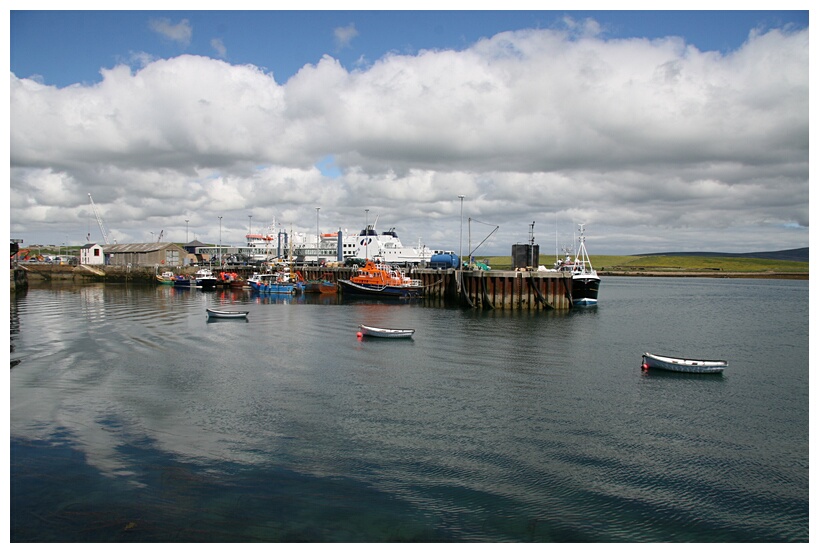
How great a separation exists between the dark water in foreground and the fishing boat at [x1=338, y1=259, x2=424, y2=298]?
4052cm

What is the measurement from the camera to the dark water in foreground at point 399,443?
1342cm

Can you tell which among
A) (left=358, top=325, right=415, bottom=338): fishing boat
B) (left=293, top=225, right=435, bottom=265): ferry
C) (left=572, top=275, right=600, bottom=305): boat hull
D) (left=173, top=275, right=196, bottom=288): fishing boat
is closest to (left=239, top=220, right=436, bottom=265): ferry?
(left=293, top=225, right=435, bottom=265): ferry

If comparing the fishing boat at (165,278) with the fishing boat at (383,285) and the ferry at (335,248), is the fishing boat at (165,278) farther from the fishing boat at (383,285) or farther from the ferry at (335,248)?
the fishing boat at (383,285)

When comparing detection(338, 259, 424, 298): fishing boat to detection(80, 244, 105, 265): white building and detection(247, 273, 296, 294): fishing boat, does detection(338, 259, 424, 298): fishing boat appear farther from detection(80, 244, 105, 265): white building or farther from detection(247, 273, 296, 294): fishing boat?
detection(80, 244, 105, 265): white building

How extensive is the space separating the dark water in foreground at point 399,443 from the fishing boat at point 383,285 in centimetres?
4052

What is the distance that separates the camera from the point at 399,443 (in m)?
18.5

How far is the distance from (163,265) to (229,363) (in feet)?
369

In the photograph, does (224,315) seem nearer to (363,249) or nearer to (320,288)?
(320,288)

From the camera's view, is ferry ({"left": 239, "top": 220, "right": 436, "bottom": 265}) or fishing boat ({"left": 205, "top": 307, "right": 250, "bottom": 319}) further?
ferry ({"left": 239, "top": 220, "right": 436, "bottom": 265})

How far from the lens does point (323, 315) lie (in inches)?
2272

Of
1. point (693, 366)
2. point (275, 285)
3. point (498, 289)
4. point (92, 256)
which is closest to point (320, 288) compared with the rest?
point (275, 285)

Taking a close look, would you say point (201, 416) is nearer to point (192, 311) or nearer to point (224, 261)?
point (192, 311)

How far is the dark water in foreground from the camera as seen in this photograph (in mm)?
13422

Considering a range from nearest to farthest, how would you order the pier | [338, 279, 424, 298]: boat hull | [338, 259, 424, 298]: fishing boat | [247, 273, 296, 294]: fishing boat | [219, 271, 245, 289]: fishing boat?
the pier, [338, 279, 424, 298]: boat hull, [338, 259, 424, 298]: fishing boat, [247, 273, 296, 294]: fishing boat, [219, 271, 245, 289]: fishing boat
